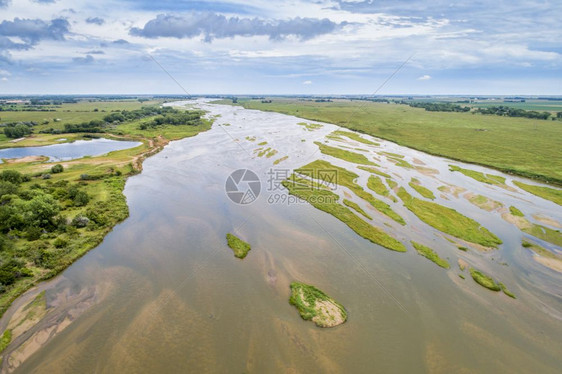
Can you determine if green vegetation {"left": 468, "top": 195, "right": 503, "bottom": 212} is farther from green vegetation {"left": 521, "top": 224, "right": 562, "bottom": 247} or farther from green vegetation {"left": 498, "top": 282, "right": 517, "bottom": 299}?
green vegetation {"left": 498, "top": 282, "right": 517, "bottom": 299}

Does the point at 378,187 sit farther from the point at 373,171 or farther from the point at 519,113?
the point at 519,113

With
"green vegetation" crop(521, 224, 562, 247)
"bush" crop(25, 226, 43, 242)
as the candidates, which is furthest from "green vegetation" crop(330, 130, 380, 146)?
"bush" crop(25, 226, 43, 242)

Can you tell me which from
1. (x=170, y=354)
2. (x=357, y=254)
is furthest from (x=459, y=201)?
(x=170, y=354)

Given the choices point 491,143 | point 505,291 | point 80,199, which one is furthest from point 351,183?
point 491,143

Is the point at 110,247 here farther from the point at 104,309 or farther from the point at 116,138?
the point at 116,138

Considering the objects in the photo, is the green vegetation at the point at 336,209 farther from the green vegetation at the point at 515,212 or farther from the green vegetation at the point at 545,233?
the green vegetation at the point at 515,212
